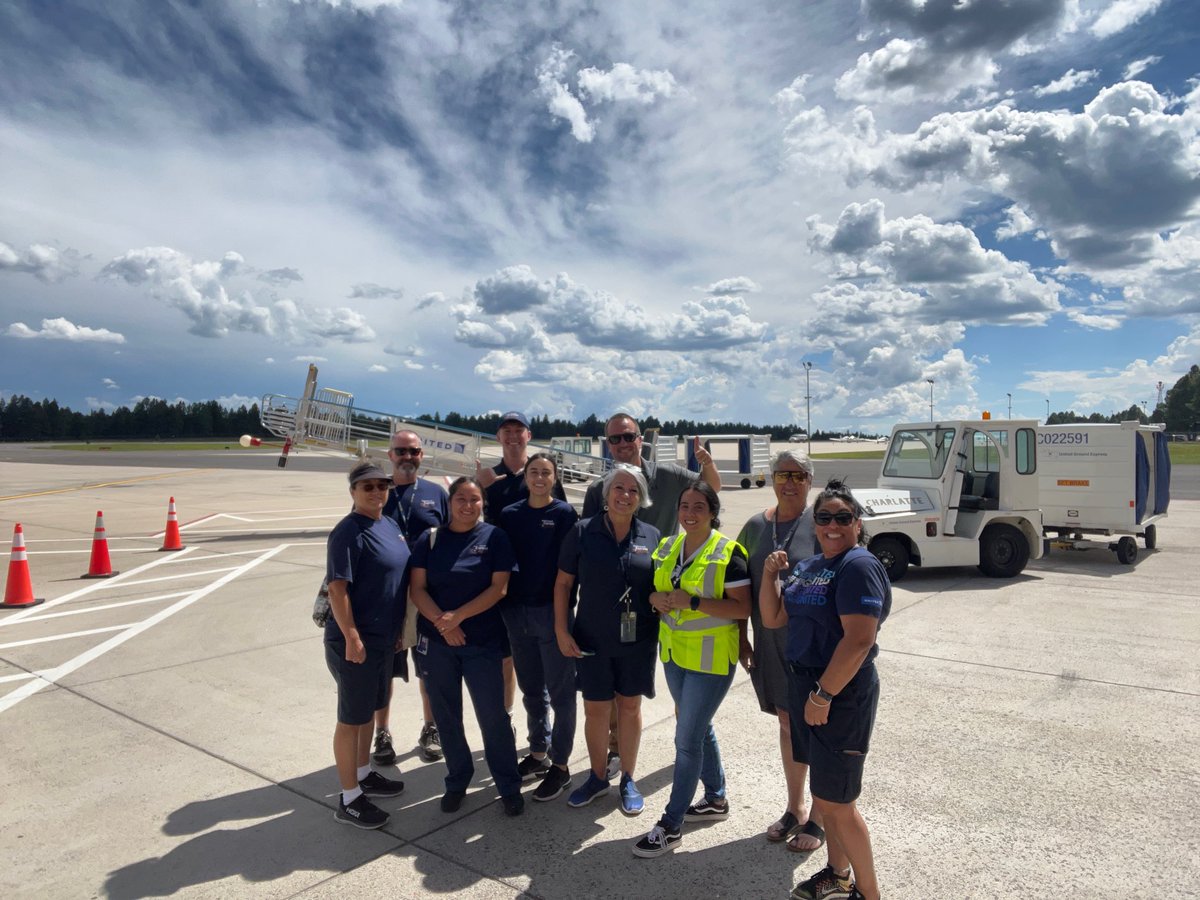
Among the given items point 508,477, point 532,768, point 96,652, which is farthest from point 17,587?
point 532,768

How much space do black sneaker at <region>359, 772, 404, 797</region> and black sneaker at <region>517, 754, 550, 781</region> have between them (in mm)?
652

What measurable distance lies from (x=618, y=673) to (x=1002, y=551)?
8.44m

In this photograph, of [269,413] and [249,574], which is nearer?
[249,574]

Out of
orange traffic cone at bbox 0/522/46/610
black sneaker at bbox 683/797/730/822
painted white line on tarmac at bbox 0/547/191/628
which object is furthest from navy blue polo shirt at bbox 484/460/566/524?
orange traffic cone at bbox 0/522/46/610

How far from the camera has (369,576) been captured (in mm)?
3615

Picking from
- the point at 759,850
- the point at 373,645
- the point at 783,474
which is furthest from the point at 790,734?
the point at 373,645

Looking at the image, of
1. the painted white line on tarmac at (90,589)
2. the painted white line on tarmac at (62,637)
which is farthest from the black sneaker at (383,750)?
the painted white line on tarmac at (90,589)

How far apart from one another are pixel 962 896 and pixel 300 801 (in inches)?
124

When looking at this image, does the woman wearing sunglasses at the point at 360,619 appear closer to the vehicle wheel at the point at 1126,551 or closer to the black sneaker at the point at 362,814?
the black sneaker at the point at 362,814

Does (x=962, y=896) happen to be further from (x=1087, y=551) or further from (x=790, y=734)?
(x=1087, y=551)

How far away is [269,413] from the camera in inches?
612

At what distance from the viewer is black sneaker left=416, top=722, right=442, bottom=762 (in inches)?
173

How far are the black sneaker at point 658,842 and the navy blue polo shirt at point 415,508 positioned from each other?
6.48 feet

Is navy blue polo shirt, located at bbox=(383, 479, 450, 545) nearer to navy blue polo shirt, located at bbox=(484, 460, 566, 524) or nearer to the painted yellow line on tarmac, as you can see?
navy blue polo shirt, located at bbox=(484, 460, 566, 524)
